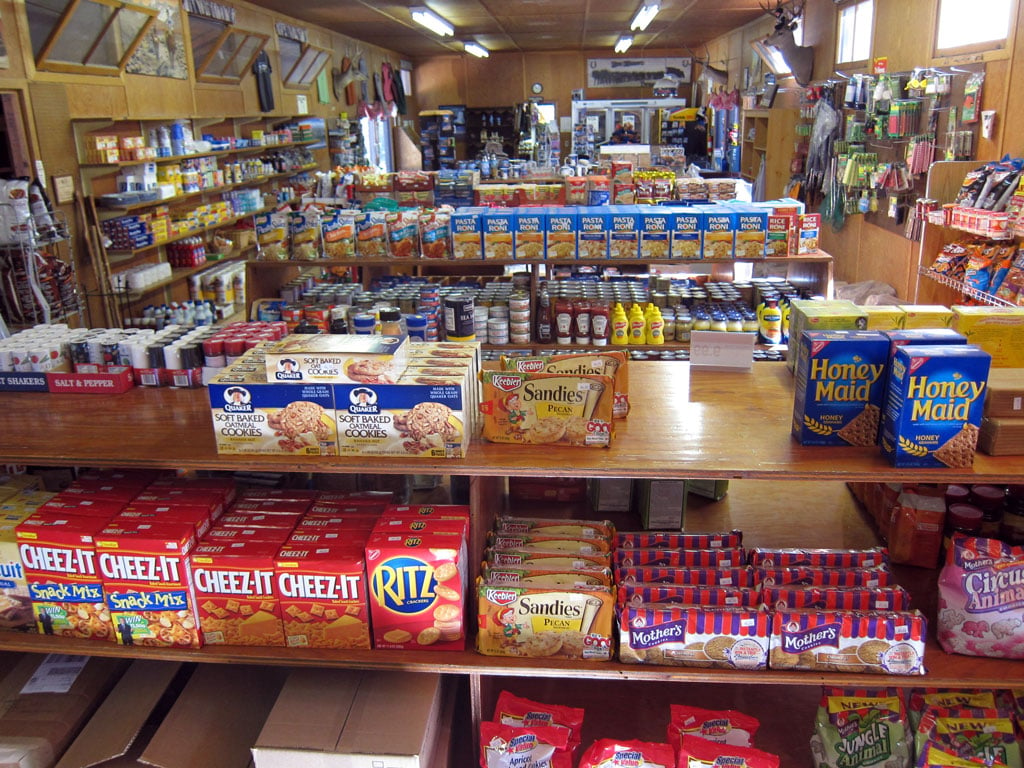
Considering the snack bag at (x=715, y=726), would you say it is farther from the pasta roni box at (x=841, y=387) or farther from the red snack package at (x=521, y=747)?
the pasta roni box at (x=841, y=387)

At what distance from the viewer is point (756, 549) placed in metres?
2.22

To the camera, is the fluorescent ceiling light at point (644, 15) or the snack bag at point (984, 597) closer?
the snack bag at point (984, 597)

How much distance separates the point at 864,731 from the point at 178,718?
189 centimetres

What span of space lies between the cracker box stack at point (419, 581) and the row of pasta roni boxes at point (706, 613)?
0.28 ft

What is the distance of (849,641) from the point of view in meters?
1.89

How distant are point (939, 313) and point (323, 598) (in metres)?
1.84

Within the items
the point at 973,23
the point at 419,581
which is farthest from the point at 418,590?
the point at 973,23

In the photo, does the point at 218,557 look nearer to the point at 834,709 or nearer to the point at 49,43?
the point at 834,709

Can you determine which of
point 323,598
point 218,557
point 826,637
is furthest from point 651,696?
point 218,557

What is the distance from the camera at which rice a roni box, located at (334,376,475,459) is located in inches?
72.7

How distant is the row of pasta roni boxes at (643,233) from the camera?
13.3 feet

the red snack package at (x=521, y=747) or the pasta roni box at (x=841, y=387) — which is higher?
A: the pasta roni box at (x=841, y=387)

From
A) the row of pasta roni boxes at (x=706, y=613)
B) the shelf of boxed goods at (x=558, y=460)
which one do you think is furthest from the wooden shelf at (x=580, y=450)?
the row of pasta roni boxes at (x=706, y=613)

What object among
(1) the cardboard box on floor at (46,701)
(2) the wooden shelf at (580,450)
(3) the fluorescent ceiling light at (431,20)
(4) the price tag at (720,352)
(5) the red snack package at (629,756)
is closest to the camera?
(2) the wooden shelf at (580,450)
